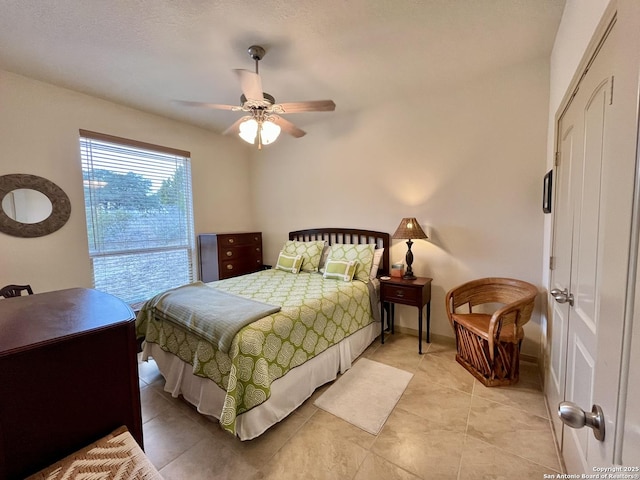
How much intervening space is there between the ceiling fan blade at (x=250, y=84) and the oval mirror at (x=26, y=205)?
88.9 inches

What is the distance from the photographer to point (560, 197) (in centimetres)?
169

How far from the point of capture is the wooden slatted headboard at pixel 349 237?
3.20 meters

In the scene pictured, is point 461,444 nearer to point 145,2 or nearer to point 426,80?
point 426,80

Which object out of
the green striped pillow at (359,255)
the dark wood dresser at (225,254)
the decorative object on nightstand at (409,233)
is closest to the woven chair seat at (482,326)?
the decorative object on nightstand at (409,233)

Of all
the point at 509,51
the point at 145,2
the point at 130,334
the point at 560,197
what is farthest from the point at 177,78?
the point at 560,197

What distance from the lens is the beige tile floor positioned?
145 cm

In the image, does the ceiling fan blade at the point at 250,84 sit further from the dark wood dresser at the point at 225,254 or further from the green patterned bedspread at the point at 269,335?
the dark wood dresser at the point at 225,254

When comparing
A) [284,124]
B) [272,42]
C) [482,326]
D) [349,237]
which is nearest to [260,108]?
[284,124]

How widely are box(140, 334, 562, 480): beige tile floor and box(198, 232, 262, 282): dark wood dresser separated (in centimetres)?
171

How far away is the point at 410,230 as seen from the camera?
108 inches

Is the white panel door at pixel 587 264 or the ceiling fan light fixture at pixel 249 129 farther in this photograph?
the ceiling fan light fixture at pixel 249 129

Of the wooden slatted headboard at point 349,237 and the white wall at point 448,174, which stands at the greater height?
the white wall at point 448,174

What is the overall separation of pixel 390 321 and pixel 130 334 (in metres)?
2.80

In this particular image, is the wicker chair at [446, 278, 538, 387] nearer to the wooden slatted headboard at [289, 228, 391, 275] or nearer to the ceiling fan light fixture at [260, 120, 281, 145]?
the wooden slatted headboard at [289, 228, 391, 275]
